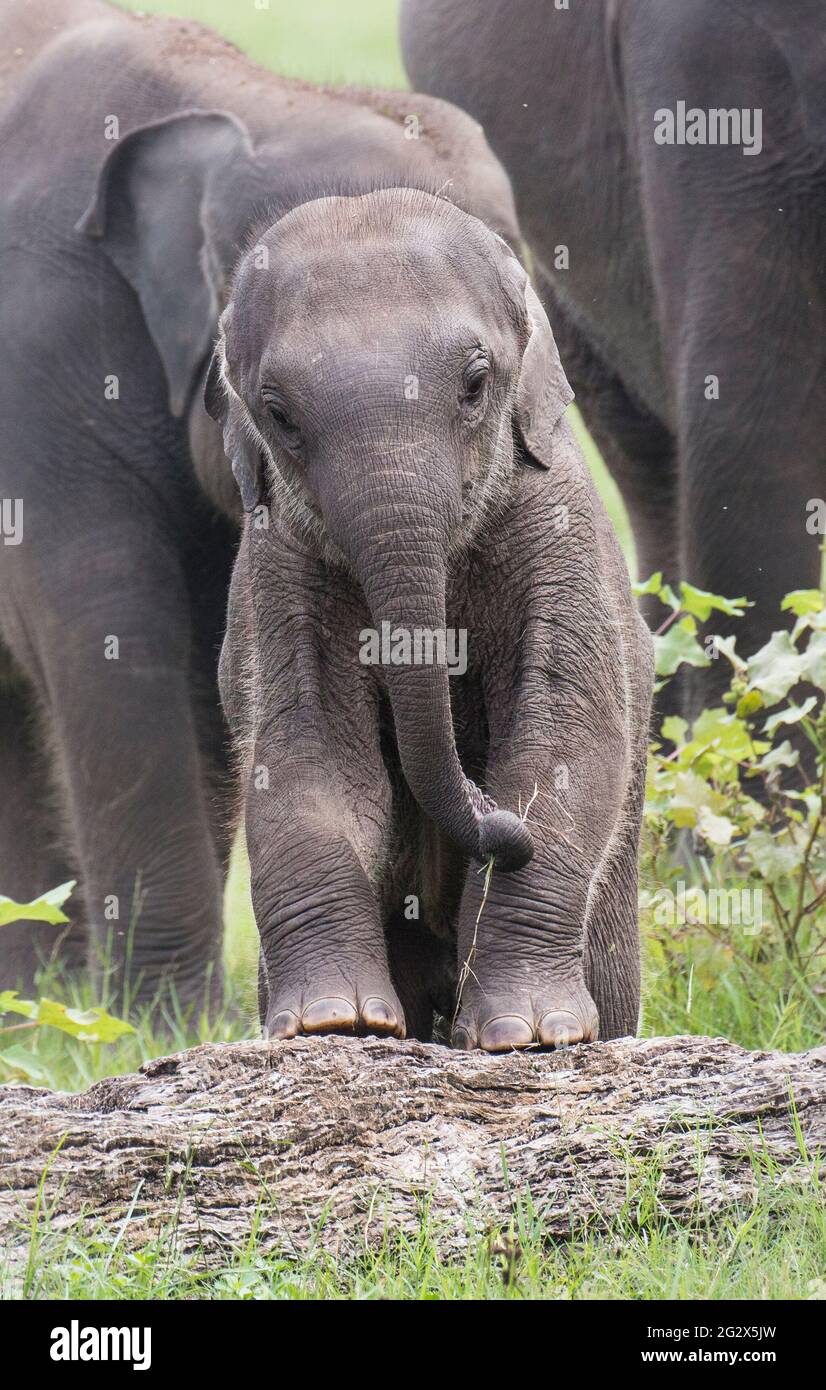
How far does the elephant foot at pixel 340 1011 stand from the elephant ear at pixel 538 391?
0.91 m

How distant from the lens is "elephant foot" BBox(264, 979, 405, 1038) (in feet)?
12.4

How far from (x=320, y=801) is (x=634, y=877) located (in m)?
0.75

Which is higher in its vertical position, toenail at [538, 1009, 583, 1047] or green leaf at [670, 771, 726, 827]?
green leaf at [670, 771, 726, 827]

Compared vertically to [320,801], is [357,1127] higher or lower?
lower

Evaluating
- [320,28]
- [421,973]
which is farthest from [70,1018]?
[320,28]

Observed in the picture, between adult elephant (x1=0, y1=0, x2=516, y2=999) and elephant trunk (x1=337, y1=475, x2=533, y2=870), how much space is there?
250 centimetres

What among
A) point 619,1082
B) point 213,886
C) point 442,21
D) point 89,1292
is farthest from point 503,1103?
point 442,21

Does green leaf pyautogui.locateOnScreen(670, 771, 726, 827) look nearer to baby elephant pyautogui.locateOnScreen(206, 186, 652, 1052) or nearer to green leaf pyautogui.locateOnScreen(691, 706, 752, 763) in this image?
green leaf pyautogui.locateOnScreen(691, 706, 752, 763)

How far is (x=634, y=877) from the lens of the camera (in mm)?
4445

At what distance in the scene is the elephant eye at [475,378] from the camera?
3748 millimetres

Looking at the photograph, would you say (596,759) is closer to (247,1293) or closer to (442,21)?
(247,1293)

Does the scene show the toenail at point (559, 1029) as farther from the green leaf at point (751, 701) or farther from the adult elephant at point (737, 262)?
the adult elephant at point (737, 262)

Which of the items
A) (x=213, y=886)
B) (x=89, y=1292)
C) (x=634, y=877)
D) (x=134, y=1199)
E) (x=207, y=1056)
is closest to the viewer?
(x=89, y=1292)

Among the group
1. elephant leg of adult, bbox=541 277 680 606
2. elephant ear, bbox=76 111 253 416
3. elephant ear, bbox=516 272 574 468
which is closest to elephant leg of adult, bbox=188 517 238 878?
elephant ear, bbox=76 111 253 416
